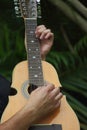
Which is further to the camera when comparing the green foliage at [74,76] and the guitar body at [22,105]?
the green foliage at [74,76]

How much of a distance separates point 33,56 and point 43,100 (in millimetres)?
270

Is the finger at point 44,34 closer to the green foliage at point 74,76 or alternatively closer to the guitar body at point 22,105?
the guitar body at point 22,105

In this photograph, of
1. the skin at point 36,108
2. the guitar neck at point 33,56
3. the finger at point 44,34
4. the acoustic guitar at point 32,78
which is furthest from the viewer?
the finger at point 44,34

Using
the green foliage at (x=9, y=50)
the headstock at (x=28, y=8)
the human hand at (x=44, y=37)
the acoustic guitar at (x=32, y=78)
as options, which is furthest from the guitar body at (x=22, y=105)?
the green foliage at (x=9, y=50)

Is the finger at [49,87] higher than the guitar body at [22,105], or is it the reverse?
the finger at [49,87]

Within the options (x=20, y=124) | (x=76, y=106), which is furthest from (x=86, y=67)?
(x=20, y=124)

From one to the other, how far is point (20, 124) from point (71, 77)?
1205 mm

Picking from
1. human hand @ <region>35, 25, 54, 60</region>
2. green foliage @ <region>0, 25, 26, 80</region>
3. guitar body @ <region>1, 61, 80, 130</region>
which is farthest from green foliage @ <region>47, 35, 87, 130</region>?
guitar body @ <region>1, 61, 80, 130</region>

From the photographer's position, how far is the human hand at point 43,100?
1.81m

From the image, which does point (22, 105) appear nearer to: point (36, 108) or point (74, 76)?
point (36, 108)

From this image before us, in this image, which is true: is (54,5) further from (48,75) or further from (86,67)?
(48,75)

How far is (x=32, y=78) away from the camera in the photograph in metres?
1.97

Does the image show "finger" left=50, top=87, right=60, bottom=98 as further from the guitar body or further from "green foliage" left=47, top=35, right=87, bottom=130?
"green foliage" left=47, top=35, right=87, bottom=130

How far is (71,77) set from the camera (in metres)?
2.94
